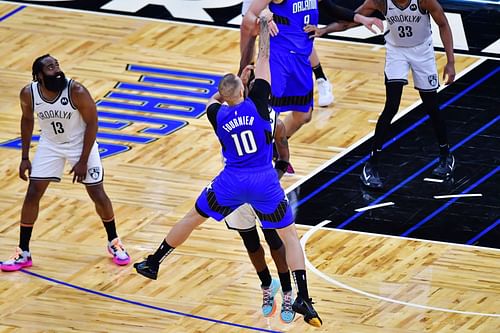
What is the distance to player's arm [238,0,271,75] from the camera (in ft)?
36.1

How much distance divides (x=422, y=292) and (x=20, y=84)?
6.10 m

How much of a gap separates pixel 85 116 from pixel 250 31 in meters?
1.48

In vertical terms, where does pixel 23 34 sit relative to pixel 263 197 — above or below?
below

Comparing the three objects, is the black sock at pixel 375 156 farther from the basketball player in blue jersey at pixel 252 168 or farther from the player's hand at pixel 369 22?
the basketball player in blue jersey at pixel 252 168

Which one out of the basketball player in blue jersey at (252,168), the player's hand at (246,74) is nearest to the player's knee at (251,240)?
the basketball player in blue jersey at (252,168)

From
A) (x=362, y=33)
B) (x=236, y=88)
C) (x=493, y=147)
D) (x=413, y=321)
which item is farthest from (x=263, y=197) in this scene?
(x=362, y=33)

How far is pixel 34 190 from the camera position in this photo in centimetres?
1145

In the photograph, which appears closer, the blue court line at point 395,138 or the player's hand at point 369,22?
the player's hand at point 369,22

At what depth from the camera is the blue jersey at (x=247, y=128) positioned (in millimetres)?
9844

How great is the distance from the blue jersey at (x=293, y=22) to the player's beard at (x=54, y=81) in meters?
2.16

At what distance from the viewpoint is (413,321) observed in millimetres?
10773

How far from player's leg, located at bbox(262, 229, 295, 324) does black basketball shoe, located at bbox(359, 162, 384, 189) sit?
2.90 m

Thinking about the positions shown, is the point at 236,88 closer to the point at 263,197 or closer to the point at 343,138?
the point at 263,197

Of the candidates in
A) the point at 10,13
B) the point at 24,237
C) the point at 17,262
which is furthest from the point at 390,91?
the point at 10,13
